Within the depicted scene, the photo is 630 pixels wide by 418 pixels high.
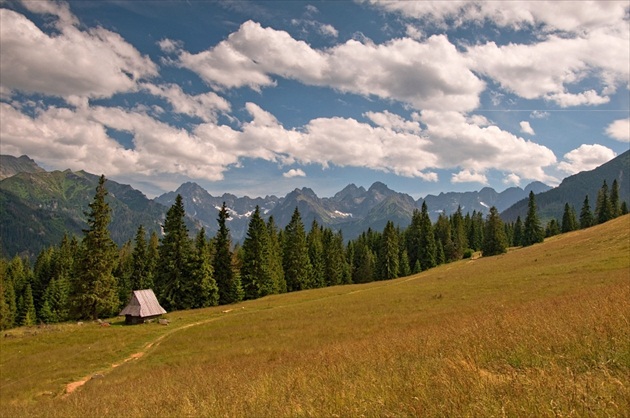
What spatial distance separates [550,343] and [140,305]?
47.5 meters

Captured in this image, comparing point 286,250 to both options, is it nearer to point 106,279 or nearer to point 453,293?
point 106,279

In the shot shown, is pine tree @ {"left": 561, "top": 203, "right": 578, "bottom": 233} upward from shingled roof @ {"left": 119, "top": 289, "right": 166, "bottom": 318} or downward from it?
upward

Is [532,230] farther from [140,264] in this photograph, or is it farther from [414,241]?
[140,264]

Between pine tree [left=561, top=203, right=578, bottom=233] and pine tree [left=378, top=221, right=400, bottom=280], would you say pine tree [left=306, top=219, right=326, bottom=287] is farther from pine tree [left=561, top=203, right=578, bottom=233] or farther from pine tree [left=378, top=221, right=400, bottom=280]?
pine tree [left=561, top=203, right=578, bottom=233]

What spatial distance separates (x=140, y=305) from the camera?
155 ft

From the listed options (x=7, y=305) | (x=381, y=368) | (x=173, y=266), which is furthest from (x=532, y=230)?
(x=7, y=305)

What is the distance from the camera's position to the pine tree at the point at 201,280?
62.6 metres

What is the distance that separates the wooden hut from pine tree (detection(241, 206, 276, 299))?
23735mm

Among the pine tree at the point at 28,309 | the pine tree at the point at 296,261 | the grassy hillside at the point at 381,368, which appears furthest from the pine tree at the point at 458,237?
the pine tree at the point at 28,309

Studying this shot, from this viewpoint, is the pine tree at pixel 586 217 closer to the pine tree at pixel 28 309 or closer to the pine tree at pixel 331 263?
the pine tree at pixel 331 263

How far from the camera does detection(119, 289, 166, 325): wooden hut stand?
46781 millimetres

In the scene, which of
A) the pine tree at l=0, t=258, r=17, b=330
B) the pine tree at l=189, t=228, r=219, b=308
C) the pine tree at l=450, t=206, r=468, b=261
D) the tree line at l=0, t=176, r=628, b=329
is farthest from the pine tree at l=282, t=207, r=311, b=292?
the pine tree at l=0, t=258, r=17, b=330

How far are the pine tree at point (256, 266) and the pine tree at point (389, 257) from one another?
130 ft

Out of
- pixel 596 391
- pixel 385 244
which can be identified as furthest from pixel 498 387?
pixel 385 244
